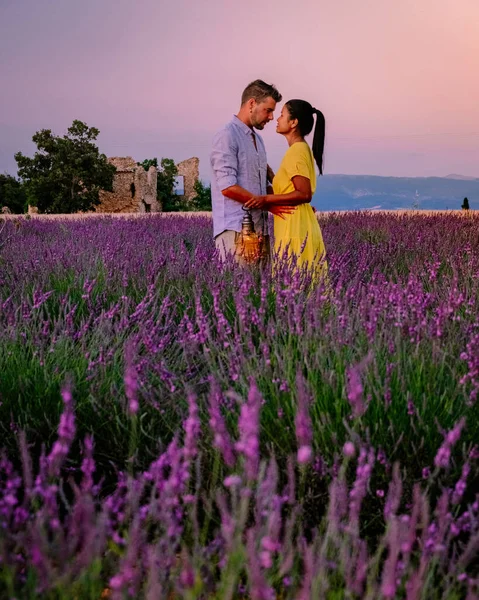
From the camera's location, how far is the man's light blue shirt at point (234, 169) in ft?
12.6

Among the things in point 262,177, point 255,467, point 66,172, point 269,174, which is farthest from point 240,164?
point 66,172

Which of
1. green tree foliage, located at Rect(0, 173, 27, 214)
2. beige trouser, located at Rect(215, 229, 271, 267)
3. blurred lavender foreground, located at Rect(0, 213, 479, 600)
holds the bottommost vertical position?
blurred lavender foreground, located at Rect(0, 213, 479, 600)

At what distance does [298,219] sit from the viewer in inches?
163

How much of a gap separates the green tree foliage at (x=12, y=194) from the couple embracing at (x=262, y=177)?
131ft

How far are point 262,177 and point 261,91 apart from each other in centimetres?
57

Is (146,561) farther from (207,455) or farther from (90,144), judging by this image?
(90,144)

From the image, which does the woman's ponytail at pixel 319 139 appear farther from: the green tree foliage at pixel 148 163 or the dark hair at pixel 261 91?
the green tree foliage at pixel 148 163

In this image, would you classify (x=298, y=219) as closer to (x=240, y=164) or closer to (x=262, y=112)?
(x=240, y=164)

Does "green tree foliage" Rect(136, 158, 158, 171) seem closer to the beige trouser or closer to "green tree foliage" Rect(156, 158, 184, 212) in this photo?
"green tree foliage" Rect(156, 158, 184, 212)

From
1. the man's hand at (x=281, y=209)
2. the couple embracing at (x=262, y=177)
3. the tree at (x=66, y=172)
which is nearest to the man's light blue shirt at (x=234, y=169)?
the couple embracing at (x=262, y=177)

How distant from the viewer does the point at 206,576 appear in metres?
1.33

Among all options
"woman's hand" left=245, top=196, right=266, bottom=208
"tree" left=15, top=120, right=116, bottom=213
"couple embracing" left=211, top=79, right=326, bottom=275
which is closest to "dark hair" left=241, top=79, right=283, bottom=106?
"couple embracing" left=211, top=79, right=326, bottom=275

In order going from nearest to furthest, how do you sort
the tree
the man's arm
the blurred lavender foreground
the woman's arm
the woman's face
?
Result: the blurred lavender foreground, the man's arm, the woman's arm, the woman's face, the tree

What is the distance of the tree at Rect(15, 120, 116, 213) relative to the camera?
38750mm
